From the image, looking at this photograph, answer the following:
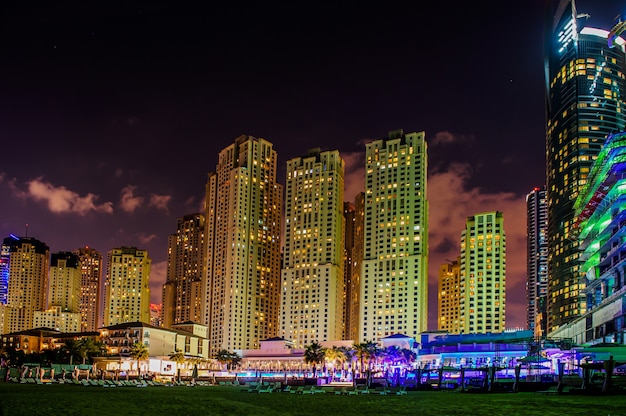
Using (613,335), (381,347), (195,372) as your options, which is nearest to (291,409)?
(613,335)

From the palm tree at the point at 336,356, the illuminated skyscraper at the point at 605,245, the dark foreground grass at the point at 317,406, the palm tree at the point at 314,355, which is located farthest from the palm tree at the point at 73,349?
the illuminated skyscraper at the point at 605,245

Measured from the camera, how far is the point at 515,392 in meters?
87.1

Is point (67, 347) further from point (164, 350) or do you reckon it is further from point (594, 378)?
point (594, 378)

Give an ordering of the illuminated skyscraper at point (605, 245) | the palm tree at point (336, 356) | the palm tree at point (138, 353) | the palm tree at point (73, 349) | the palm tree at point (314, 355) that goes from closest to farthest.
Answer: the illuminated skyscraper at point (605, 245) → the palm tree at point (138, 353) → the palm tree at point (73, 349) → the palm tree at point (314, 355) → the palm tree at point (336, 356)

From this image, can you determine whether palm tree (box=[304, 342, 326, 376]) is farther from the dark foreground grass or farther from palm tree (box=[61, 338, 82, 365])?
the dark foreground grass

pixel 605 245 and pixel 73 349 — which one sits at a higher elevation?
pixel 605 245

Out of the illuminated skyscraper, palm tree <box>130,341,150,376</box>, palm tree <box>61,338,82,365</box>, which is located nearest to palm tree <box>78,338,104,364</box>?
palm tree <box>61,338,82,365</box>

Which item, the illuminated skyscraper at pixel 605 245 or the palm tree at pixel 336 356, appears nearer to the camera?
the illuminated skyscraper at pixel 605 245

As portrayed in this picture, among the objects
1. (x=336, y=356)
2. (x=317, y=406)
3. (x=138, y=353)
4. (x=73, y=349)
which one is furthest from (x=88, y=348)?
(x=317, y=406)

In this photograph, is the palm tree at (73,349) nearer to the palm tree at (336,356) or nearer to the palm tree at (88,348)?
the palm tree at (88,348)

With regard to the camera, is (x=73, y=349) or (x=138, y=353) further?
(x=73, y=349)

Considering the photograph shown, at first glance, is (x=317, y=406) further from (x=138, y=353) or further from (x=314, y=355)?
(x=138, y=353)

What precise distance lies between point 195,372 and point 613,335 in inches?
3381

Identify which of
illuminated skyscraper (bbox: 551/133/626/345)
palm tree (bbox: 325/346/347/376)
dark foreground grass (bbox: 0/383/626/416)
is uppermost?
illuminated skyscraper (bbox: 551/133/626/345)
